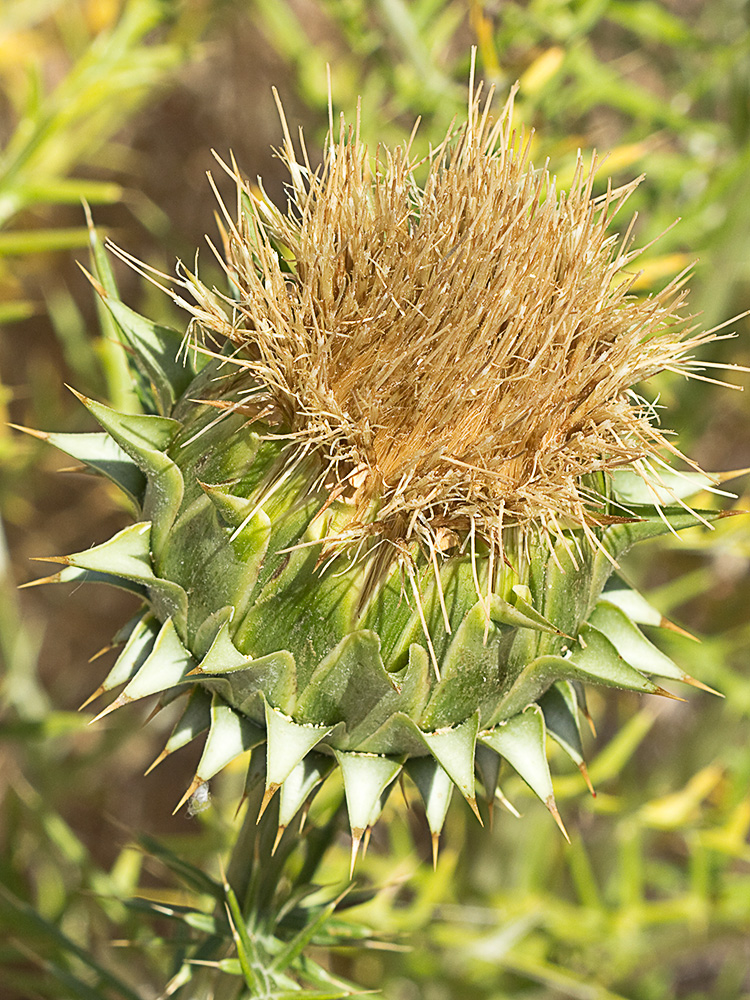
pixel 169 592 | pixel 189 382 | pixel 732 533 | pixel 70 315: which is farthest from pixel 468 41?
pixel 169 592

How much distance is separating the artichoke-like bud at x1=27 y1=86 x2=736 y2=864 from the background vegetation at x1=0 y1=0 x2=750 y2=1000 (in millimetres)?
424

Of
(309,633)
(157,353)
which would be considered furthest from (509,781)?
(157,353)

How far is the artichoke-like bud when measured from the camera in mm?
1341

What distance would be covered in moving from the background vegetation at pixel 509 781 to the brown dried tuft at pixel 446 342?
1.88 feet

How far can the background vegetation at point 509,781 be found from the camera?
2246mm

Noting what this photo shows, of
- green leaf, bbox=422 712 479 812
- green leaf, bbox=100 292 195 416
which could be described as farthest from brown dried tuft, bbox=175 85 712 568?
green leaf, bbox=422 712 479 812

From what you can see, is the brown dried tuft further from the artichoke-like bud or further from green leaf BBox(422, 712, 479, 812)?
green leaf BBox(422, 712, 479, 812)

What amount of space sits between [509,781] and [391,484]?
1.17 meters

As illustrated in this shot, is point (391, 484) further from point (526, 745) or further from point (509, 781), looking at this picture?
point (509, 781)

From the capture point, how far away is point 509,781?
7.48 feet

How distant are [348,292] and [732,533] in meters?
1.36

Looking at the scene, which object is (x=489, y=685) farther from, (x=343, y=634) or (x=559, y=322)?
(x=559, y=322)

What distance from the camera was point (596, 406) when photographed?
1.44 m

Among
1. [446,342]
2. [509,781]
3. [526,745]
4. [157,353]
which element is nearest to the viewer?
[446,342]
